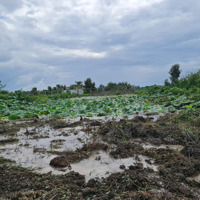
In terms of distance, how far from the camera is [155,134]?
403 cm

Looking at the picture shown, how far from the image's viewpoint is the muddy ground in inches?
75.5

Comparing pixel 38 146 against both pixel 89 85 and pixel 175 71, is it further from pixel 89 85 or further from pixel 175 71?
pixel 89 85

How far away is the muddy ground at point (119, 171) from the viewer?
6.29 feet

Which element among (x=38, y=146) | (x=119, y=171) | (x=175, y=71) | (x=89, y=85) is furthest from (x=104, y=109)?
(x=89, y=85)

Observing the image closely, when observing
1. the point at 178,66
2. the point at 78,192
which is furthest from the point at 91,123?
the point at 178,66

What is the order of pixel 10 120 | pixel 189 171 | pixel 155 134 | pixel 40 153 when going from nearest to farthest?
→ pixel 189 171
pixel 40 153
pixel 155 134
pixel 10 120

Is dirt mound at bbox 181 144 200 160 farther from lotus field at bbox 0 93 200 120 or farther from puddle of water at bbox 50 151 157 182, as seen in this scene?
lotus field at bbox 0 93 200 120

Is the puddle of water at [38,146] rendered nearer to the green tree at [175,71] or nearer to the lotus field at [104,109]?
the lotus field at [104,109]

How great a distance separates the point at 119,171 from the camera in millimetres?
2496

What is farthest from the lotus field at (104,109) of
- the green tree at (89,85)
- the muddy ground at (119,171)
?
the green tree at (89,85)

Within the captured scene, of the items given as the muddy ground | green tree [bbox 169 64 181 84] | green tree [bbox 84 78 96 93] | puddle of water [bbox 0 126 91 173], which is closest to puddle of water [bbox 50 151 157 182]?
the muddy ground

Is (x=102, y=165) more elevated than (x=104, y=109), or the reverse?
(x=104, y=109)

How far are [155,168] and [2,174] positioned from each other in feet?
6.73

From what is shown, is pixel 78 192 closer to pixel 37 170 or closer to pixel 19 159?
pixel 37 170
